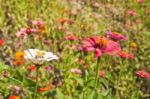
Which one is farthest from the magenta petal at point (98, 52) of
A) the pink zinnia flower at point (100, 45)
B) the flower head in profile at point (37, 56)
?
the flower head in profile at point (37, 56)

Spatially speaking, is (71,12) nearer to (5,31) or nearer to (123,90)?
(5,31)

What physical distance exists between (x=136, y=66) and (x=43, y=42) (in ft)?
3.11

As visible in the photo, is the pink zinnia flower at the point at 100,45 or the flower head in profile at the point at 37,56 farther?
the pink zinnia flower at the point at 100,45

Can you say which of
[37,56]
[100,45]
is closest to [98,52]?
[100,45]

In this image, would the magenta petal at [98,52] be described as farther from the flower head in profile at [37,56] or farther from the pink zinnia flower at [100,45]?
the flower head in profile at [37,56]

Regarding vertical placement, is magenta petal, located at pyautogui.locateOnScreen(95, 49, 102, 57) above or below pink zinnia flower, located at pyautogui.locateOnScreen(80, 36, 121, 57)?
below

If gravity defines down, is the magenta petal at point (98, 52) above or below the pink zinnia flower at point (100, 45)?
below

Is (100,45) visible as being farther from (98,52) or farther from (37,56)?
(37,56)

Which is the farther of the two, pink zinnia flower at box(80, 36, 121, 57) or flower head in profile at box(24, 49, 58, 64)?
pink zinnia flower at box(80, 36, 121, 57)

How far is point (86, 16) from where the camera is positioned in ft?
16.0

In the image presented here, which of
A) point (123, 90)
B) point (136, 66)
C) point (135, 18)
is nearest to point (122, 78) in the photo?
point (123, 90)

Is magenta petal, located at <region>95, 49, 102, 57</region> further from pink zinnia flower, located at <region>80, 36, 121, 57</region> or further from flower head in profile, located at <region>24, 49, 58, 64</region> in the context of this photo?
flower head in profile, located at <region>24, 49, 58, 64</region>

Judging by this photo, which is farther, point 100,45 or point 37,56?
point 100,45

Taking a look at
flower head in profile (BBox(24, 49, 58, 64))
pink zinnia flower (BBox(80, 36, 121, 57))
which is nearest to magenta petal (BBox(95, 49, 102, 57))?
pink zinnia flower (BBox(80, 36, 121, 57))
